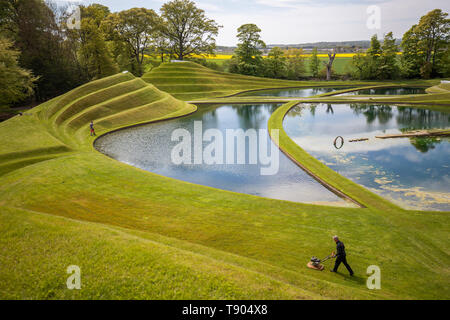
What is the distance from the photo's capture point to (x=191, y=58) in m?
97.2

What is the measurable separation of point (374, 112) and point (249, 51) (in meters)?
54.5

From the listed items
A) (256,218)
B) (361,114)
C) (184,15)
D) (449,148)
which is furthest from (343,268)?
(184,15)

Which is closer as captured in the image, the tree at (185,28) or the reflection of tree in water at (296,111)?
the reflection of tree in water at (296,111)

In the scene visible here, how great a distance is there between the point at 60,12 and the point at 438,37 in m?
106

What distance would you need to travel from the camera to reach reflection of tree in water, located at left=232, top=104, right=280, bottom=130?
138ft

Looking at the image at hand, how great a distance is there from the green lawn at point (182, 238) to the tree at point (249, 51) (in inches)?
2843

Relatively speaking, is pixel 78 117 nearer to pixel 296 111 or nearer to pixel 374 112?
pixel 296 111

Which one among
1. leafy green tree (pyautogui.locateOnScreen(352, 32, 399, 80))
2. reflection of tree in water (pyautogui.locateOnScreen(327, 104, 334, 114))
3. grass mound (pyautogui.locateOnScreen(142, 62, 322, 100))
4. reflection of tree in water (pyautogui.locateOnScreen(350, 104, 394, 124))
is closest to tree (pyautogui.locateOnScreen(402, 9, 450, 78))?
leafy green tree (pyautogui.locateOnScreen(352, 32, 399, 80))

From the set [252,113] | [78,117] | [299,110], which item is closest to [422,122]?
[299,110]

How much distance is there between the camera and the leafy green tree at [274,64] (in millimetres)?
94625

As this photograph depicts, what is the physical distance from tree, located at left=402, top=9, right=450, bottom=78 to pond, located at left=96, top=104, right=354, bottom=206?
76.2m

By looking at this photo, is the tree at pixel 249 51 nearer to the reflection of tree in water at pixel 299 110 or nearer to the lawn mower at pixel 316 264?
the reflection of tree in water at pixel 299 110

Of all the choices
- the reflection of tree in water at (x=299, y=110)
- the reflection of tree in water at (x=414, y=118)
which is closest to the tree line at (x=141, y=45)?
the reflection of tree in water at (x=299, y=110)
